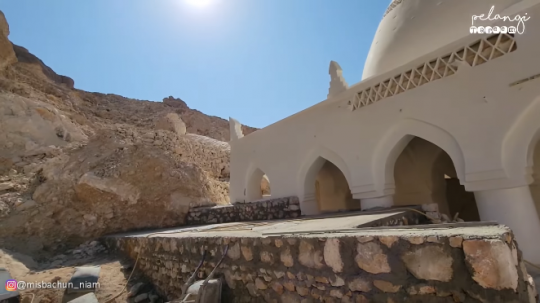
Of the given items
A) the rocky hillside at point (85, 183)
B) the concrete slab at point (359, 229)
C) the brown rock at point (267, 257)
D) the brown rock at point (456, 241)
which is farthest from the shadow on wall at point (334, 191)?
the brown rock at point (456, 241)

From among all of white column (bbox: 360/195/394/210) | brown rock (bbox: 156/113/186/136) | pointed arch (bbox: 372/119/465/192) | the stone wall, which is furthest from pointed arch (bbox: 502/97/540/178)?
brown rock (bbox: 156/113/186/136)

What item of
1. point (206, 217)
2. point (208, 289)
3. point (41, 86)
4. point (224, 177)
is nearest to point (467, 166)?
point (208, 289)

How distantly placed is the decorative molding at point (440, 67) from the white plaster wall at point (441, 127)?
93mm

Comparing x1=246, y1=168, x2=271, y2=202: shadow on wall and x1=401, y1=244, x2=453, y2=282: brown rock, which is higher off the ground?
x1=246, y1=168, x2=271, y2=202: shadow on wall

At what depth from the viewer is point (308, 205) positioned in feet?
23.5

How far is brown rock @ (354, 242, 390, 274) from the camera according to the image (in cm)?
181

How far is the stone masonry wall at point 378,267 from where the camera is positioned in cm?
145

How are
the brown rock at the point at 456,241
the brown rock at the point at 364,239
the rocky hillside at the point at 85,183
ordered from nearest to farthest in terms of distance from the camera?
the brown rock at the point at 456,241 < the brown rock at the point at 364,239 < the rocky hillside at the point at 85,183

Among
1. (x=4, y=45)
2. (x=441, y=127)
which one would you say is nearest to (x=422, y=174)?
(x=441, y=127)

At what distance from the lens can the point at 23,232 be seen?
5.89m

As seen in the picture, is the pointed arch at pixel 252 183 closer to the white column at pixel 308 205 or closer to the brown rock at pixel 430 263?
the white column at pixel 308 205

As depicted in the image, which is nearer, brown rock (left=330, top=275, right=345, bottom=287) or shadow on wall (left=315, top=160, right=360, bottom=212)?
brown rock (left=330, top=275, right=345, bottom=287)

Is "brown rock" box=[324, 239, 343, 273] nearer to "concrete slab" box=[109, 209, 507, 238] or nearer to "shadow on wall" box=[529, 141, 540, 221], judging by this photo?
"concrete slab" box=[109, 209, 507, 238]

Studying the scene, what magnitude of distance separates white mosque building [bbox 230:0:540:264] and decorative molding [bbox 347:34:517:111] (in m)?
0.02
